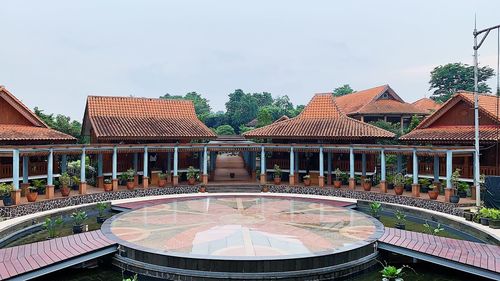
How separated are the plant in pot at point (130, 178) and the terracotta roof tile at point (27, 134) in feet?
14.9

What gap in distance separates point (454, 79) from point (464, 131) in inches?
1254

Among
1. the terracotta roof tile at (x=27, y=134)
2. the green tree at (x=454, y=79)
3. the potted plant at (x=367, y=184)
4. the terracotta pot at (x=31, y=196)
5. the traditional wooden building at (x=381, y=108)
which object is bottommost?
the terracotta pot at (x=31, y=196)

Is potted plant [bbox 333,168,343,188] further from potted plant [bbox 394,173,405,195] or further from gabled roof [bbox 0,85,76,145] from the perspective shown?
gabled roof [bbox 0,85,76,145]

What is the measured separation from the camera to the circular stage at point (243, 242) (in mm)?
12242

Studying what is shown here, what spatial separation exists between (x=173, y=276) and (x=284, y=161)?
19536 mm

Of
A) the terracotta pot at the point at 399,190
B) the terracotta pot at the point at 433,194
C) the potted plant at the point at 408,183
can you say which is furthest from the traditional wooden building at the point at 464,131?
the terracotta pot at the point at 433,194

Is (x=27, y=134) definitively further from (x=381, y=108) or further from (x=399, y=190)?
(x=381, y=108)

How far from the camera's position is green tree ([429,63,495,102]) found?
51594mm

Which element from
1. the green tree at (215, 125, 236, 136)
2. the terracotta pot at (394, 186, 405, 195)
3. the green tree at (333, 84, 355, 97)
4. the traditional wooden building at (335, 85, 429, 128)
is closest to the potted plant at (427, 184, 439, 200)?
the terracotta pot at (394, 186, 405, 195)

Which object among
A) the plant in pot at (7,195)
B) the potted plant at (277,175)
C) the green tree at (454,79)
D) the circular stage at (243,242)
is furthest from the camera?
the green tree at (454,79)

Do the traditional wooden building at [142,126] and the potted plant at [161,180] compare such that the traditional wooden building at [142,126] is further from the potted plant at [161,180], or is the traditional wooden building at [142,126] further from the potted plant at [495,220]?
the potted plant at [495,220]

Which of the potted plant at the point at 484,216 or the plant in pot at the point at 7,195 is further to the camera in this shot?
the plant in pot at the point at 7,195

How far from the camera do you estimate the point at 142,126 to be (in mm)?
29547

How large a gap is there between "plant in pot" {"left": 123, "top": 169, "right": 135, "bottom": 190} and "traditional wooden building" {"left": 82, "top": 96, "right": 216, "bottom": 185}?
4.56 feet
